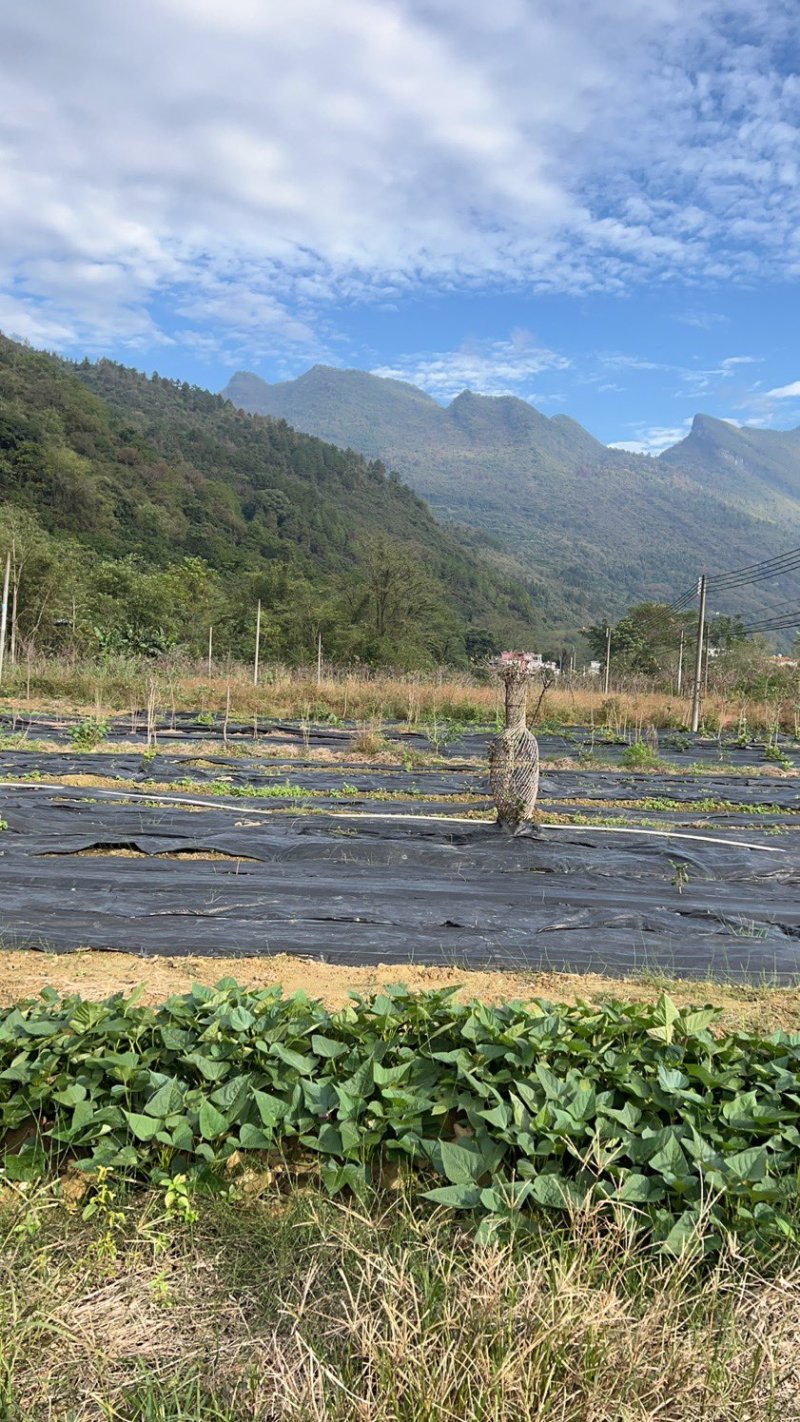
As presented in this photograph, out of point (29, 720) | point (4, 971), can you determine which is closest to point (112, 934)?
point (4, 971)

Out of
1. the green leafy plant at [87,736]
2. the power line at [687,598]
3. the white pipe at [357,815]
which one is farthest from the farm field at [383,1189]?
the power line at [687,598]

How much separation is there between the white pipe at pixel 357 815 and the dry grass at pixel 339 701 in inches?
389

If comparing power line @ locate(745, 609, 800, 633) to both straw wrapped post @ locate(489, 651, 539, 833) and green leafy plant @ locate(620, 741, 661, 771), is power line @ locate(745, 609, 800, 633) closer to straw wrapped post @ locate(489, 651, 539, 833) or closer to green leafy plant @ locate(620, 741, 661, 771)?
green leafy plant @ locate(620, 741, 661, 771)

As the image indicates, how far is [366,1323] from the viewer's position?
5.11 feet

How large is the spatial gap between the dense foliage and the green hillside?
60.7 feet

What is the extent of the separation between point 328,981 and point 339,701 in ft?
53.2

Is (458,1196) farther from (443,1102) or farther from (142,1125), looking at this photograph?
(142,1125)

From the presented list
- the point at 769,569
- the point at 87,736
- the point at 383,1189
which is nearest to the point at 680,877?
the point at 383,1189

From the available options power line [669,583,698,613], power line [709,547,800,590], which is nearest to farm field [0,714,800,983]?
power line [669,583,698,613]

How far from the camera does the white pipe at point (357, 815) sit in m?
6.80

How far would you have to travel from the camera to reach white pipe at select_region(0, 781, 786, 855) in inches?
268

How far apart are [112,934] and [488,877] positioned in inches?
95.5

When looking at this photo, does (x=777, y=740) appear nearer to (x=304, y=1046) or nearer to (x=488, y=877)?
(x=488, y=877)

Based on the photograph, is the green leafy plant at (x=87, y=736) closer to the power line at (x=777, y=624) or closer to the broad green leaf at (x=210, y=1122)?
the broad green leaf at (x=210, y=1122)
